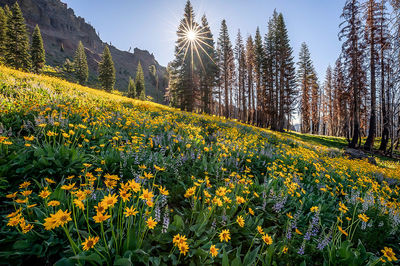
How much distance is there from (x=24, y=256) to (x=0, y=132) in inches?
96.4

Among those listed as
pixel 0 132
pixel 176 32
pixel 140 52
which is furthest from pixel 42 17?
pixel 0 132

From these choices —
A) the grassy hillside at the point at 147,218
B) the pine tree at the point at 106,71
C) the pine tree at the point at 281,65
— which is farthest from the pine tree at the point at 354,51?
the pine tree at the point at 106,71

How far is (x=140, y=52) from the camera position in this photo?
153m

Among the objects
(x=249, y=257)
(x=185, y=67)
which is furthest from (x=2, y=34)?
(x=249, y=257)

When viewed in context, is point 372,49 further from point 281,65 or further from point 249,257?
point 249,257

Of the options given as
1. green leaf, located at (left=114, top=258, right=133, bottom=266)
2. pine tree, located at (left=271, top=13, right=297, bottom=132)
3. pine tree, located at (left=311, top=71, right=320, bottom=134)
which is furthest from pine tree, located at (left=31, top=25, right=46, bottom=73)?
pine tree, located at (left=311, top=71, right=320, bottom=134)

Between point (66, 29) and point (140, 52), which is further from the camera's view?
point (140, 52)

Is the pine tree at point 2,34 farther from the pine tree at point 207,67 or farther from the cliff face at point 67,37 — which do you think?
the pine tree at point 207,67

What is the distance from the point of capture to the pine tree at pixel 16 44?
132 feet

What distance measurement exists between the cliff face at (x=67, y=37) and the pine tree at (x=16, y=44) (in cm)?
3477

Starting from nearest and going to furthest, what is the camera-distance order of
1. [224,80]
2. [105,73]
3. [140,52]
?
1. [224,80]
2. [105,73]
3. [140,52]

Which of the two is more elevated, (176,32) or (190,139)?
(176,32)

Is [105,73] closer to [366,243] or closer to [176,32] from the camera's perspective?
[176,32]

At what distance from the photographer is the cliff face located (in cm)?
9294
